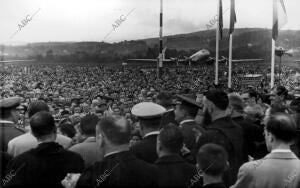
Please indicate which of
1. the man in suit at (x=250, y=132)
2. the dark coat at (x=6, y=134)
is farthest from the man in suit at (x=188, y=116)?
the dark coat at (x=6, y=134)

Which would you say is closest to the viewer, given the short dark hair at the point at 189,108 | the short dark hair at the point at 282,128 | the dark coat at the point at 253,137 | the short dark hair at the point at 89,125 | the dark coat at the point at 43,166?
the short dark hair at the point at 282,128

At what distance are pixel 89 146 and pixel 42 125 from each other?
0.80 meters

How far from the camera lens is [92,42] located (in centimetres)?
5150

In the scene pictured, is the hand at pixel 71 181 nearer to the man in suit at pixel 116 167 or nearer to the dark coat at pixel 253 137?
the man in suit at pixel 116 167

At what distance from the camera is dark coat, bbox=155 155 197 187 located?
363cm

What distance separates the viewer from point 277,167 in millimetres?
3248

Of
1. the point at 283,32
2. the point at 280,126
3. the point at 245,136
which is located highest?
the point at 283,32

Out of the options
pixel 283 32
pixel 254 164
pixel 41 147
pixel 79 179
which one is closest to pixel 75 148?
pixel 41 147

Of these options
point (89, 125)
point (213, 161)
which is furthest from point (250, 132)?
point (213, 161)

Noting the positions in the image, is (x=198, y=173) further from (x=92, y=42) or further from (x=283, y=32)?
(x=92, y=42)

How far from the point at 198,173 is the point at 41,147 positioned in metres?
1.28

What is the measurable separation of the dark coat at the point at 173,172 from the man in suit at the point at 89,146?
1057 millimetres

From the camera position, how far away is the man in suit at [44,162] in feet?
11.9

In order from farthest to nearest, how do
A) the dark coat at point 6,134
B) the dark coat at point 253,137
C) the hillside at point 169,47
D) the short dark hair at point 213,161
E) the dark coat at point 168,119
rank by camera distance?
1. the hillside at point 169,47
2. the dark coat at point 168,119
3. the dark coat at point 253,137
4. the dark coat at point 6,134
5. the short dark hair at point 213,161
